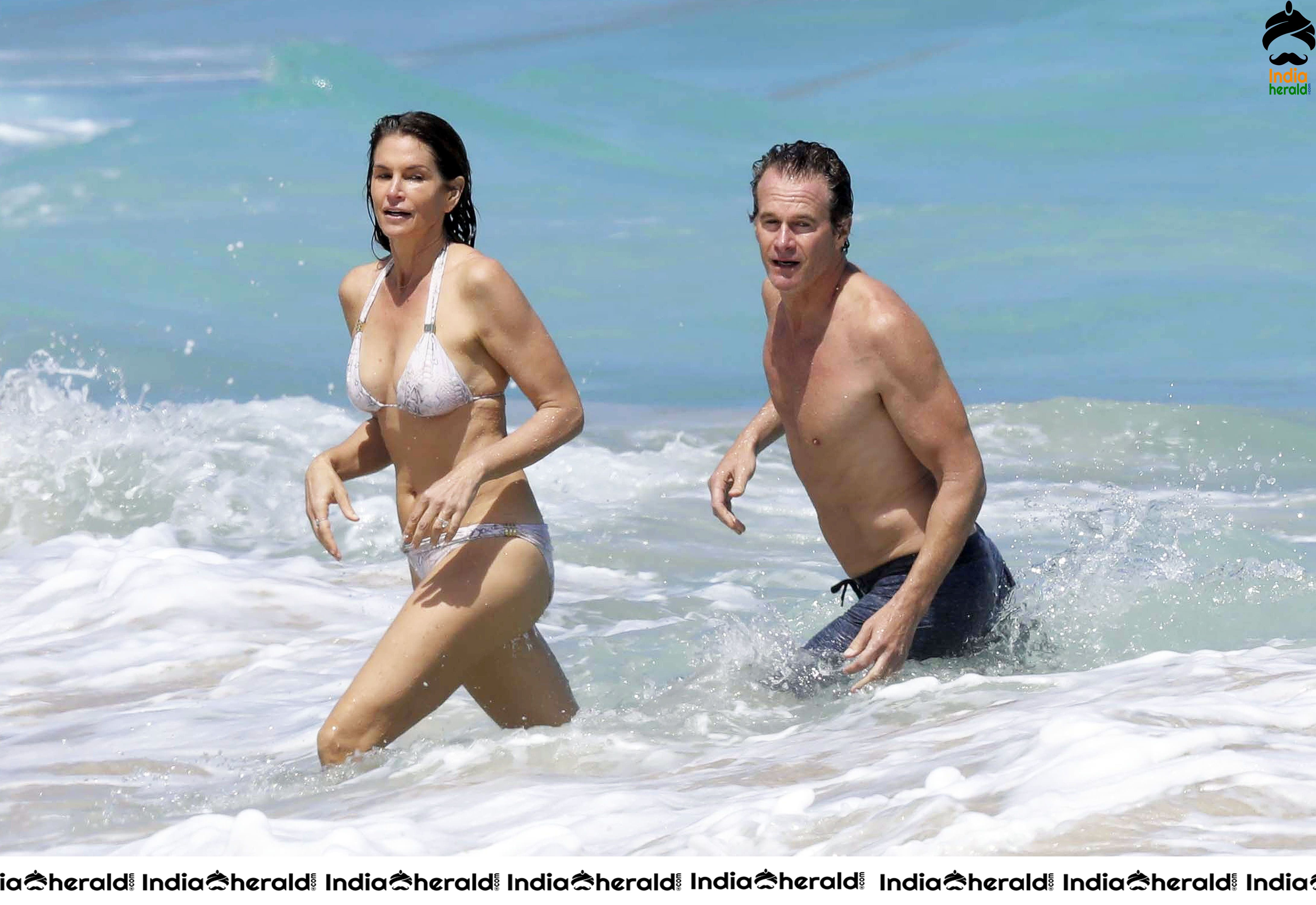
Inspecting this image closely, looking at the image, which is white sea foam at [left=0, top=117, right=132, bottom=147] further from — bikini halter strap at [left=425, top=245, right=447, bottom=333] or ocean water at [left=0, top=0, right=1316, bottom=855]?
bikini halter strap at [left=425, top=245, right=447, bottom=333]

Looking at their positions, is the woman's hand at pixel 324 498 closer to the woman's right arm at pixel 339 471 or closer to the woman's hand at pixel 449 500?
the woman's right arm at pixel 339 471

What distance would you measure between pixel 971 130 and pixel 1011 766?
19.5 metres

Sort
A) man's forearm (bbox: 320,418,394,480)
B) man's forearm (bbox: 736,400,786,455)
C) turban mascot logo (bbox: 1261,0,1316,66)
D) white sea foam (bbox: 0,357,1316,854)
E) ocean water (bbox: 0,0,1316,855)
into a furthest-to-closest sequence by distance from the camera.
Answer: turban mascot logo (bbox: 1261,0,1316,66)
man's forearm (bbox: 736,400,786,455)
man's forearm (bbox: 320,418,394,480)
ocean water (bbox: 0,0,1316,855)
white sea foam (bbox: 0,357,1316,854)

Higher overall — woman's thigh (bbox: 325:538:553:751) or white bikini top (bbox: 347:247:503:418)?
white bikini top (bbox: 347:247:503:418)

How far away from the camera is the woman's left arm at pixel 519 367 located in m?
3.90

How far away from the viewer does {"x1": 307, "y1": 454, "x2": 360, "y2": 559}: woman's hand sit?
4027mm

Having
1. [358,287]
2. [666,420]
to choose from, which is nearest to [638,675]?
[358,287]

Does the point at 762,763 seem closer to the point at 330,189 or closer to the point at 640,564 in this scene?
the point at 640,564

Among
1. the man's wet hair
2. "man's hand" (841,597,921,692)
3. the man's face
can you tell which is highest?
the man's wet hair

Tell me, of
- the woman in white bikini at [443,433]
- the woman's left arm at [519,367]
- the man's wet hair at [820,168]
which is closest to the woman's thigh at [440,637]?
the woman in white bikini at [443,433]

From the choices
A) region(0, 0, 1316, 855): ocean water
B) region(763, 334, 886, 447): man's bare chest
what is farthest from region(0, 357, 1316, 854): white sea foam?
region(763, 334, 886, 447): man's bare chest

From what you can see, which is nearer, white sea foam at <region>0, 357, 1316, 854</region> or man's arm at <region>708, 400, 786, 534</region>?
white sea foam at <region>0, 357, 1316, 854</region>

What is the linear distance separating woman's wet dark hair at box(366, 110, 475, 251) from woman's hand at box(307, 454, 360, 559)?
0.64 m

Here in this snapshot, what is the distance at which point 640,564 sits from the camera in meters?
7.94
